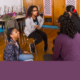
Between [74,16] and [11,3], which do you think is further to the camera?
[11,3]

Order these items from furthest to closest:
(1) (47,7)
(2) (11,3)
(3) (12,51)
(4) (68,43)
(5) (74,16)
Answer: (1) (47,7) → (2) (11,3) → (5) (74,16) → (3) (12,51) → (4) (68,43)

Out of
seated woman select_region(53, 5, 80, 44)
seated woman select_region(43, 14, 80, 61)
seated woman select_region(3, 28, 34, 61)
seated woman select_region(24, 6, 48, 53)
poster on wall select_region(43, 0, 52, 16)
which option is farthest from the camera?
poster on wall select_region(43, 0, 52, 16)

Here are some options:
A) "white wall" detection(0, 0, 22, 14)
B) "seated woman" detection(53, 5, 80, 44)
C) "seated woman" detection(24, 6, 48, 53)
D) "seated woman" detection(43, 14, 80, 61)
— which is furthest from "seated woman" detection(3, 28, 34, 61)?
"white wall" detection(0, 0, 22, 14)

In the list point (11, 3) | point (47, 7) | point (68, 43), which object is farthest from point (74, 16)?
point (11, 3)

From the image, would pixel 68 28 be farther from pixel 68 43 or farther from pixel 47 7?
pixel 47 7

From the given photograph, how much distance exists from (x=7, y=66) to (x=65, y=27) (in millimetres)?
1210

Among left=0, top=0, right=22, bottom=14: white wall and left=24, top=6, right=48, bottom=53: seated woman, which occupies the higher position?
left=0, top=0, right=22, bottom=14: white wall

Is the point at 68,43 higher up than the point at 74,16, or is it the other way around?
the point at 74,16

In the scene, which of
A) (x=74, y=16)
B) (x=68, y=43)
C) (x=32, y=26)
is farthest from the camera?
(x=32, y=26)

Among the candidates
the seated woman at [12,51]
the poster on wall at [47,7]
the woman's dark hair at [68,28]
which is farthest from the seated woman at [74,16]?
the poster on wall at [47,7]

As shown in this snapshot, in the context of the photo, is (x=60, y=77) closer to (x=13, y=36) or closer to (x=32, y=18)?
(x=13, y=36)

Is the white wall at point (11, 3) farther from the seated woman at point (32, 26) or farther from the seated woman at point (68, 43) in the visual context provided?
the seated woman at point (68, 43)

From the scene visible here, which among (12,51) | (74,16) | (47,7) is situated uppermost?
(47,7)

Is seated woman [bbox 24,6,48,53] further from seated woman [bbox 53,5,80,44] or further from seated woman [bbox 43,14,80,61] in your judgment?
seated woman [bbox 43,14,80,61]
